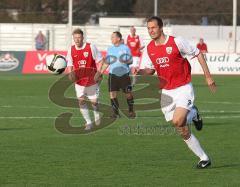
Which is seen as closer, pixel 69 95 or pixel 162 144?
pixel 162 144

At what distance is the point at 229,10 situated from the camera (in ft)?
317

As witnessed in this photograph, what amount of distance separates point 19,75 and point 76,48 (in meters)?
23.4

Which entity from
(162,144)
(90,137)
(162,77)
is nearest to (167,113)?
(162,77)

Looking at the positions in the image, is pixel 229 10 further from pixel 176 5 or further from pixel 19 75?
pixel 19 75

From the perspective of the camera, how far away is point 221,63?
42.3 m

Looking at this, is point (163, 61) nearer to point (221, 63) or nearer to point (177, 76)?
point (177, 76)

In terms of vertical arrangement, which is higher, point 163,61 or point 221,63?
point 163,61

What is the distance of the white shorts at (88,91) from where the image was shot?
18.6 m

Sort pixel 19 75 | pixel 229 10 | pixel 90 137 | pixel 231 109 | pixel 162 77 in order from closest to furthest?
pixel 162 77
pixel 90 137
pixel 231 109
pixel 19 75
pixel 229 10

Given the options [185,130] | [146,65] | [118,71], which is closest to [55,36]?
[118,71]

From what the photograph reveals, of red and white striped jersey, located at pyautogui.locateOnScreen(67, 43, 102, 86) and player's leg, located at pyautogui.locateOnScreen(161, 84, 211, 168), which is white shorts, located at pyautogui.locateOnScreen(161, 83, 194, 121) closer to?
player's leg, located at pyautogui.locateOnScreen(161, 84, 211, 168)

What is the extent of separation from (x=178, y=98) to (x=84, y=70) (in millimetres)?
6359

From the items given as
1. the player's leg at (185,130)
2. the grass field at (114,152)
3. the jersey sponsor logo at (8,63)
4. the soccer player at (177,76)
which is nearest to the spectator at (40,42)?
the jersey sponsor logo at (8,63)

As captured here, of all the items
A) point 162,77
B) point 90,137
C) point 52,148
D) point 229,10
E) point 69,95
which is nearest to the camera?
point 162,77
